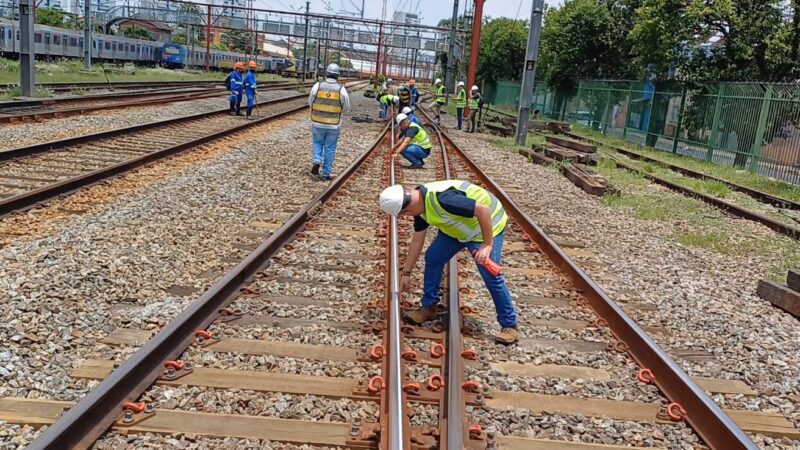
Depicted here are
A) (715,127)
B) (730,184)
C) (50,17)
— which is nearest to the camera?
(730,184)

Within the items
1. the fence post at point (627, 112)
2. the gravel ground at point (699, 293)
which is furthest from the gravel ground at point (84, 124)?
the fence post at point (627, 112)

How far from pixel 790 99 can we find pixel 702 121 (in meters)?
5.57

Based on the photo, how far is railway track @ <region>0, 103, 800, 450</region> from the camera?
3535 mm

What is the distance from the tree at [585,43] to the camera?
1407 inches

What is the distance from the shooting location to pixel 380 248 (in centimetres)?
739

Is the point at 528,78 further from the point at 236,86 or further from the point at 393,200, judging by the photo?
the point at 393,200

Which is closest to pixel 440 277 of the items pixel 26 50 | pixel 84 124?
pixel 84 124

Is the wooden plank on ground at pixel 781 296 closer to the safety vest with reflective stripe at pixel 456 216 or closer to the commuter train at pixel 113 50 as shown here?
the safety vest with reflective stripe at pixel 456 216

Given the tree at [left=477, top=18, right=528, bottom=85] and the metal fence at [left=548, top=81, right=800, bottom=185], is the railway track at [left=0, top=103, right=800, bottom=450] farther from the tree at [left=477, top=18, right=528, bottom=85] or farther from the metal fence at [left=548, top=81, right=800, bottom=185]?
the tree at [left=477, top=18, right=528, bottom=85]

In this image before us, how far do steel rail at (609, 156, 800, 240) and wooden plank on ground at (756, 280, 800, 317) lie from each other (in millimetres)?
3917

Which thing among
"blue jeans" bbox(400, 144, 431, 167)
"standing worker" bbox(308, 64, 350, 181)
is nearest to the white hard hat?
"standing worker" bbox(308, 64, 350, 181)

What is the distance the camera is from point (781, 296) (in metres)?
6.55

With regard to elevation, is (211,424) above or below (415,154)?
below

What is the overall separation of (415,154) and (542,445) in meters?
10.7
